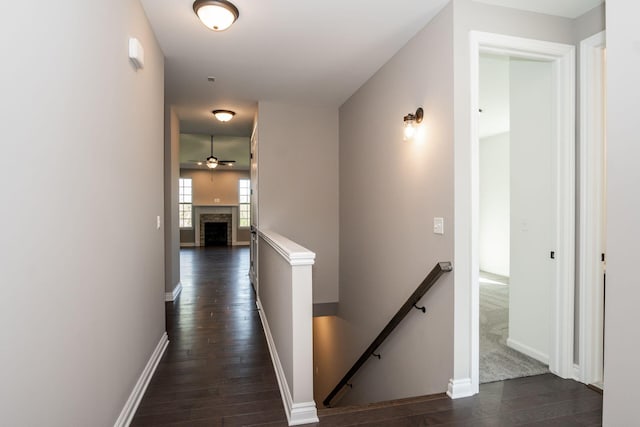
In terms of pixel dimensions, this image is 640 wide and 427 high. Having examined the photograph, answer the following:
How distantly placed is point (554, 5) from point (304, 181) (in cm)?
348

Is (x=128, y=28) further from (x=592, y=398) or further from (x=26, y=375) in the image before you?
Result: (x=592, y=398)

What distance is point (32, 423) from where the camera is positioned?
44.6 inches

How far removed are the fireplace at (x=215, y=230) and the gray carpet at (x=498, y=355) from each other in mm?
10634

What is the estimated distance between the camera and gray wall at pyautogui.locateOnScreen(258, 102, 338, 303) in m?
4.96

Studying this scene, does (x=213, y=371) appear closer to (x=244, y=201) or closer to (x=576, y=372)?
(x=576, y=372)

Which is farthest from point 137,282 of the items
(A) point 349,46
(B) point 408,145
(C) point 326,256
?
(C) point 326,256

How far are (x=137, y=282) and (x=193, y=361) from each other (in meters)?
1.03

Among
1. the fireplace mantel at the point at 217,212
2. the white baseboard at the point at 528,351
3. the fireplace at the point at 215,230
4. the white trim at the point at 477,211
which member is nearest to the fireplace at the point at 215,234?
the fireplace at the point at 215,230

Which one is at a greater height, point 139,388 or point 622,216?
point 622,216

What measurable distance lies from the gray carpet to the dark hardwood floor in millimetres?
108

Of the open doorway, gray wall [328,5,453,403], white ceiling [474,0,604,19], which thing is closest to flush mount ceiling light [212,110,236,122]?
gray wall [328,5,453,403]

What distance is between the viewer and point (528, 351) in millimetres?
3025

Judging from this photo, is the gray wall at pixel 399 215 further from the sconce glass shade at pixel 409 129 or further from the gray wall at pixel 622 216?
the gray wall at pixel 622 216

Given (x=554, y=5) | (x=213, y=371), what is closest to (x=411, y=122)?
(x=554, y=5)
